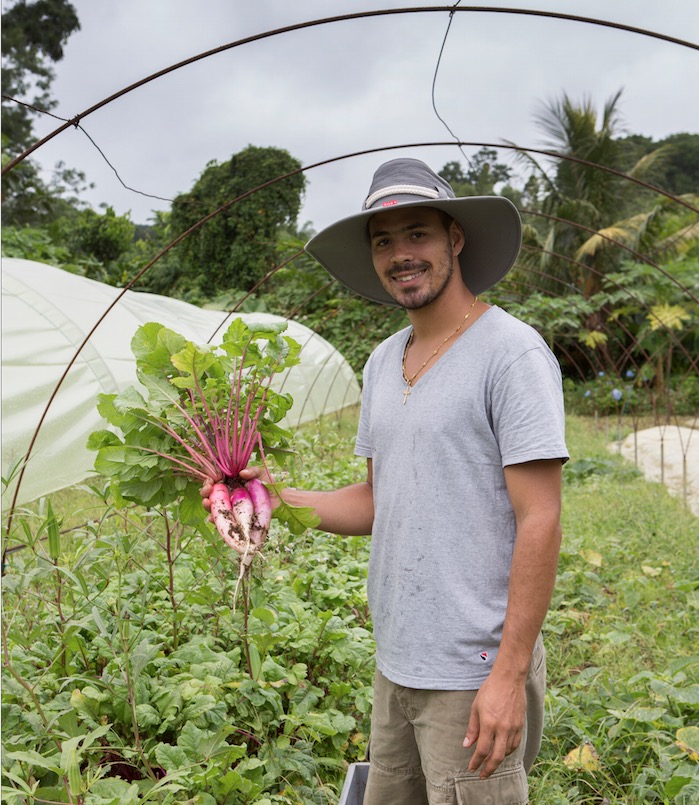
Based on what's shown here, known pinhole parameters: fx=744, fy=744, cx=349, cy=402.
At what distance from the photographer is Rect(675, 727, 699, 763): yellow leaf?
2095 mm

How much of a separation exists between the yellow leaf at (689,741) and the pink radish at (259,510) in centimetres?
137

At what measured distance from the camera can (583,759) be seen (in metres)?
2.23

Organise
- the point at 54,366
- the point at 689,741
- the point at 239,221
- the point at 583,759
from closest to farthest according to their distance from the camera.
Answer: the point at 689,741 → the point at 583,759 → the point at 54,366 → the point at 239,221

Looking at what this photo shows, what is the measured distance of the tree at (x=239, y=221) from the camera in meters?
15.6

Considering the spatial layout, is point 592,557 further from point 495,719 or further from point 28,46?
point 28,46

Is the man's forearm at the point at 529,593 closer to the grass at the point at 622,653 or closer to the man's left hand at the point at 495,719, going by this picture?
the man's left hand at the point at 495,719

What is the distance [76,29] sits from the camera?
60.2 ft

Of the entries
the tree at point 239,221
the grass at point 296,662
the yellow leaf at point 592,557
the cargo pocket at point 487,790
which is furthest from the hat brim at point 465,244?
the tree at point 239,221

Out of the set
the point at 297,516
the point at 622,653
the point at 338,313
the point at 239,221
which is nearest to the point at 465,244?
the point at 297,516

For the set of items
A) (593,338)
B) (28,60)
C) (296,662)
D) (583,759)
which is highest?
(28,60)

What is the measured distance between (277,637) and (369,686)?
20.3 inches

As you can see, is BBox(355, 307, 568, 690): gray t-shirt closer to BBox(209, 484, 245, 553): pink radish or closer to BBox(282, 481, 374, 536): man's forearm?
BBox(282, 481, 374, 536): man's forearm

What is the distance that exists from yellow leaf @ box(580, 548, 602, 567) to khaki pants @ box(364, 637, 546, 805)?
9.02 feet

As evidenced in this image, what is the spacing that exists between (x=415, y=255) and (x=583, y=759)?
1.65m
